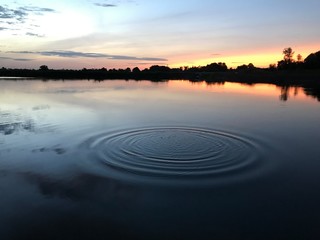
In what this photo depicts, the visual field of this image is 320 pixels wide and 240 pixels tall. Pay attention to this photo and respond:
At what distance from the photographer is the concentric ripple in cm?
1160

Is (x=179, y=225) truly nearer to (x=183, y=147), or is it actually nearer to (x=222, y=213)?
(x=222, y=213)

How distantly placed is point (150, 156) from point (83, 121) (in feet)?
33.7

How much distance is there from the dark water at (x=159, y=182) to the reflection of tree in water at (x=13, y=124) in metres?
0.22

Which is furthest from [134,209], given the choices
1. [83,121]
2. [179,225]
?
[83,121]

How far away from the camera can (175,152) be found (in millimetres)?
13680

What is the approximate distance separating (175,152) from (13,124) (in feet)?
41.3

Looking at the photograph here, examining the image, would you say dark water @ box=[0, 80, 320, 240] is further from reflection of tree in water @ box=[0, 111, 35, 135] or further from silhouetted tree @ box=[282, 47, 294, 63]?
silhouetted tree @ box=[282, 47, 294, 63]

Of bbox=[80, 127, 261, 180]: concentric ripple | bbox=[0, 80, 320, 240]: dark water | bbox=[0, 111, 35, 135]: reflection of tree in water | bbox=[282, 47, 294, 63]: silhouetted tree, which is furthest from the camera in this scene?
bbox=[282, 47, 294, 63]: silhouetted tree

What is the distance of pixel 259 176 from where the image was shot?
36.8 ft

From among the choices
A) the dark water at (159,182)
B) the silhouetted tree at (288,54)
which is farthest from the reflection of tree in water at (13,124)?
the silhouetted tree at (288,54)

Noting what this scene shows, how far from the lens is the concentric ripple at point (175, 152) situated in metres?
11.6

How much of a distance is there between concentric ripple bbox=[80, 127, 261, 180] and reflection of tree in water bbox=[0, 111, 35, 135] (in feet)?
18.3

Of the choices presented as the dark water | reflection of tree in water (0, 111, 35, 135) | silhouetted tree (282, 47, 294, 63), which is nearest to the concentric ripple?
the dark water

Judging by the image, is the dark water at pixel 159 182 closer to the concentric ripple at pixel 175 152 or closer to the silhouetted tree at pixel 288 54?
the concentric ripple at pixel 175 152
